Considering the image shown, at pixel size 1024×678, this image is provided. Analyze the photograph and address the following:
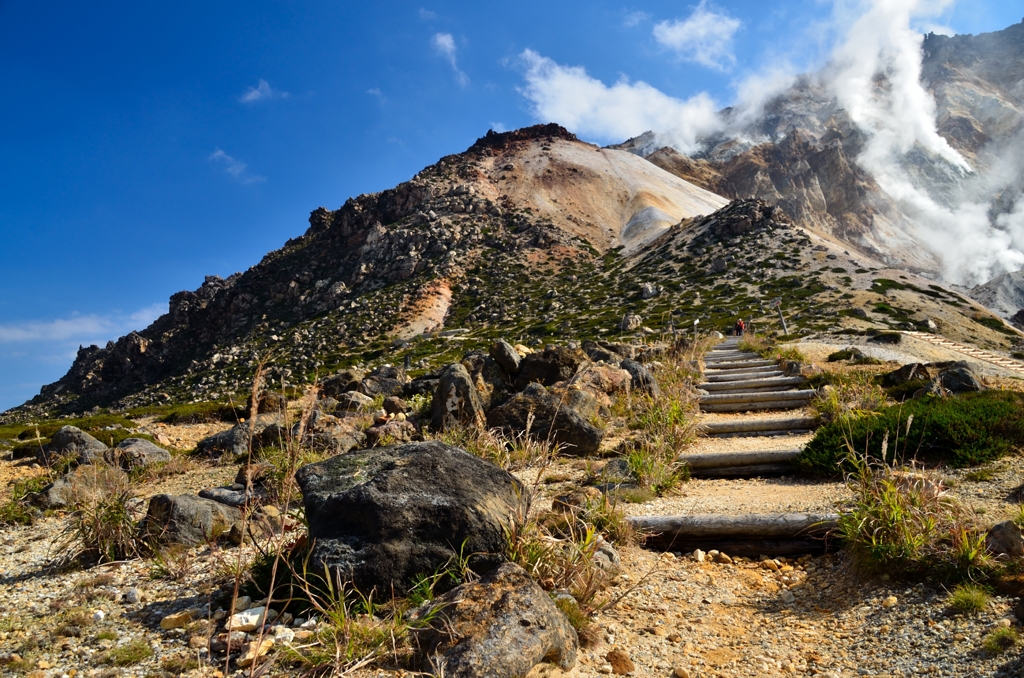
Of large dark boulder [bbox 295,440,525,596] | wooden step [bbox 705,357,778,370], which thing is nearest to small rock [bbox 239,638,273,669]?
large dark boulder [bbox 295,440,525,596]

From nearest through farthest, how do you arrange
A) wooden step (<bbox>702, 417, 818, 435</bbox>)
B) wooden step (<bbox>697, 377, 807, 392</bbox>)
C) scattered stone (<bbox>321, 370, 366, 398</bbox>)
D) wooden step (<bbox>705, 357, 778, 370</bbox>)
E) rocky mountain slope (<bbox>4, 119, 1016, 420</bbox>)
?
wooden step (<bbox>702, 417, 818, 435</bbox>), wooden step (<bbox>697, 377, 807, 392</bbox>), wooden step (<bbox>705, 357, 778, 370</bbox>), scattered stone (<bbox>321, 370, 366, 398</bbox>), rocky mountain slope (<bbox>4, 119, 1016, 420</bbox>)

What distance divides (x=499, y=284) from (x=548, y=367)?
54024mm

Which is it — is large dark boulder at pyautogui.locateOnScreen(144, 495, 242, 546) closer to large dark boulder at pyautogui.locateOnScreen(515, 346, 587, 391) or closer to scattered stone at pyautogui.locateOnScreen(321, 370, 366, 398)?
large dark boulder at pyautogui.locateOnScreen(515, 346, 587, 391)

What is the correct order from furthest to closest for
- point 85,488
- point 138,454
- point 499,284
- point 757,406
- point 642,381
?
point 499,284 < point 138,454 < point 642,381 < point 757,406 < point 85,488

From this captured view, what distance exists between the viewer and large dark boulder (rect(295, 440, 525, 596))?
3.73 meters

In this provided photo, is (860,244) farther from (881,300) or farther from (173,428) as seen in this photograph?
(173,428)

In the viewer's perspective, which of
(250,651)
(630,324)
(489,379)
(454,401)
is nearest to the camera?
(250,651)

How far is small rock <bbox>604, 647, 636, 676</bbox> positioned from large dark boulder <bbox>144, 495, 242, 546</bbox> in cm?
362

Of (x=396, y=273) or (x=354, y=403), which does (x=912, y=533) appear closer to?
(x=354, y=403)

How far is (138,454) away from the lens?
40.4 ft

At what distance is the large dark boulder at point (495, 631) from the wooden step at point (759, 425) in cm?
675

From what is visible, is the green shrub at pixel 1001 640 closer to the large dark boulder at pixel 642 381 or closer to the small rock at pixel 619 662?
the small rock at pixel 619 662

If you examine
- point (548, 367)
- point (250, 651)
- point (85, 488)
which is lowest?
point (250, 651)

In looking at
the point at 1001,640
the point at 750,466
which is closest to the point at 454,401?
the point at 750,466
